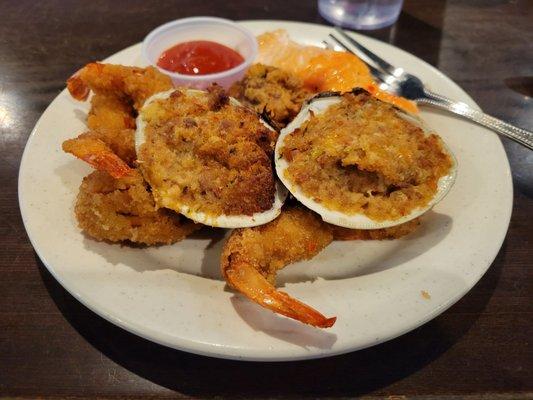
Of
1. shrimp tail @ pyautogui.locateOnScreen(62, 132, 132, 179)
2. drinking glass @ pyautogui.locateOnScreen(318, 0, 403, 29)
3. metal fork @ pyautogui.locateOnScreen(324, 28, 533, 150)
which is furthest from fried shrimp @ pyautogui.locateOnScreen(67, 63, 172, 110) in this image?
drinking glass @ pyautogui.locateOnScreen(318, 0, 403, 29)

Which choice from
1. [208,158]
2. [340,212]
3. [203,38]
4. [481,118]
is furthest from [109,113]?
[481,118]

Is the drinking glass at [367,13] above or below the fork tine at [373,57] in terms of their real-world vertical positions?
below

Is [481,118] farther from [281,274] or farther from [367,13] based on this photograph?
[367,13]

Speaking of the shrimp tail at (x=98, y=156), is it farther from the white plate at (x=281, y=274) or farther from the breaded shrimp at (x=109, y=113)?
the breaded shrimp at (x=109, y=113)

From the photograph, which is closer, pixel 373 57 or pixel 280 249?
pixel 280 249

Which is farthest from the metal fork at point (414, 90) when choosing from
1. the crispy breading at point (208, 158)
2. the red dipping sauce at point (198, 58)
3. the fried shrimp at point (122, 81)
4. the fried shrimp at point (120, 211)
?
the fried shrimp at point (120, 211)

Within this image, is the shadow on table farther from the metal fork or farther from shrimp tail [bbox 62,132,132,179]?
the metal fork
